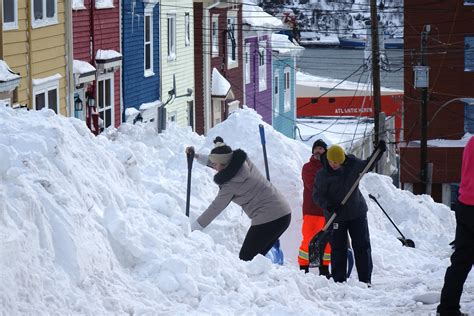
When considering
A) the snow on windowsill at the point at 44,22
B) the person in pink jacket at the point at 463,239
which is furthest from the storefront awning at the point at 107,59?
the person in pink jacket at the point at 463,239

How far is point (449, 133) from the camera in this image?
148ft

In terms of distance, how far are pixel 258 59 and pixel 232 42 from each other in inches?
199

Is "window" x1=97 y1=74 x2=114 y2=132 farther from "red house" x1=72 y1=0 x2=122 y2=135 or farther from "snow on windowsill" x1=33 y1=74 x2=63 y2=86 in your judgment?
"snow on windowsill" x1=33 y1=74 x2=63 y2=86

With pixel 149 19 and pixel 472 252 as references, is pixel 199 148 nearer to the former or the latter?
pixel 472 252

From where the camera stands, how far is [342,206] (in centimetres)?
1116

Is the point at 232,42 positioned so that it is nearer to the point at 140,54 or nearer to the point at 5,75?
the point at 140,54

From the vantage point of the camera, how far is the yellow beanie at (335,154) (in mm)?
10992

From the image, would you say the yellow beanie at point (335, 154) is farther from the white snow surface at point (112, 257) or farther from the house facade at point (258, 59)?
the house facade at point (258, 59)

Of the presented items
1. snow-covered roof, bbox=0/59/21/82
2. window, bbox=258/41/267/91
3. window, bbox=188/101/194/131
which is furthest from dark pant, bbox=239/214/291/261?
window, bbox=258/41/267/91

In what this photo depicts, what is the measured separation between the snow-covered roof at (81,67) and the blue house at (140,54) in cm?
346

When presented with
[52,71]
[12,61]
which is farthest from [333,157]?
[52,71]

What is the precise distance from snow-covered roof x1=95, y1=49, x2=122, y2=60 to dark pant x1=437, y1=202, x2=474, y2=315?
1880 cm

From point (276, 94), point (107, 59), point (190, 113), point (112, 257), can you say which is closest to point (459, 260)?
point (112, 257)

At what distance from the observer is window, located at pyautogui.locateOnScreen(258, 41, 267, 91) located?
46562mm
